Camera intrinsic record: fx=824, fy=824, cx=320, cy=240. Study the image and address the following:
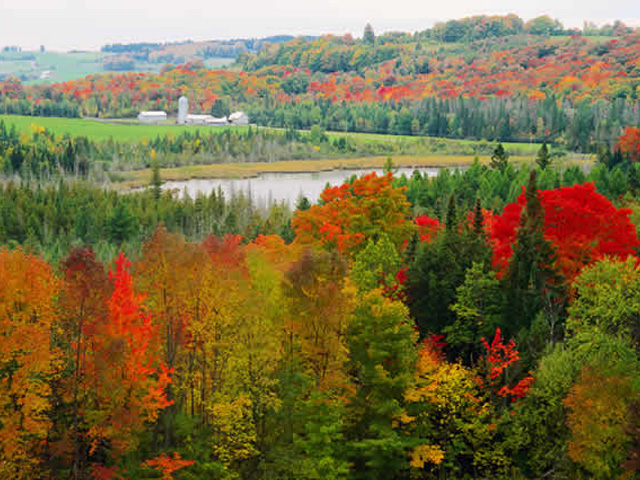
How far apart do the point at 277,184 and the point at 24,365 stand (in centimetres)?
11756

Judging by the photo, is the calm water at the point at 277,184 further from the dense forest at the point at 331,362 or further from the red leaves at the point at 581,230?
the dense forest at the point at 331,362

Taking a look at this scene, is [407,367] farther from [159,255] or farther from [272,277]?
[159,255]

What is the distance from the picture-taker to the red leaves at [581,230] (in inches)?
1933

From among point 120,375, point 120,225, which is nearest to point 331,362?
point 120,375

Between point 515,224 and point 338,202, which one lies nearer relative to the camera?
point 515,224

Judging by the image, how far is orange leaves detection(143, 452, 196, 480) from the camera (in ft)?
120

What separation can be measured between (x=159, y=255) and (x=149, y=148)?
460ft

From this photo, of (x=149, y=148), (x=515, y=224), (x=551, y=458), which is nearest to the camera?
(x=551, y=458)

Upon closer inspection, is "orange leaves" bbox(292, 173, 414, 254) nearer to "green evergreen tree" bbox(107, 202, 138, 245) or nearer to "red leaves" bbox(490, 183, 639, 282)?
"red leaves" bbox(490, 183, 639, 282)

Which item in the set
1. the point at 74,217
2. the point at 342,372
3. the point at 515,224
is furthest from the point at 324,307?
the point at 74,217

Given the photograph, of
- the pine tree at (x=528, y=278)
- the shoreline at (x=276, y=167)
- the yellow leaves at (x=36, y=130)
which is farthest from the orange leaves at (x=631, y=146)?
the yellow leaves at (x=36, y=130)

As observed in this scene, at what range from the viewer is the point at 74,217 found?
86.9 meters

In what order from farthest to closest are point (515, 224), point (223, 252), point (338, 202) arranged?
point (338, 202)
point (515, 224)
point (223, 252)

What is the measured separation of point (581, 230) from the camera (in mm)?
50219
